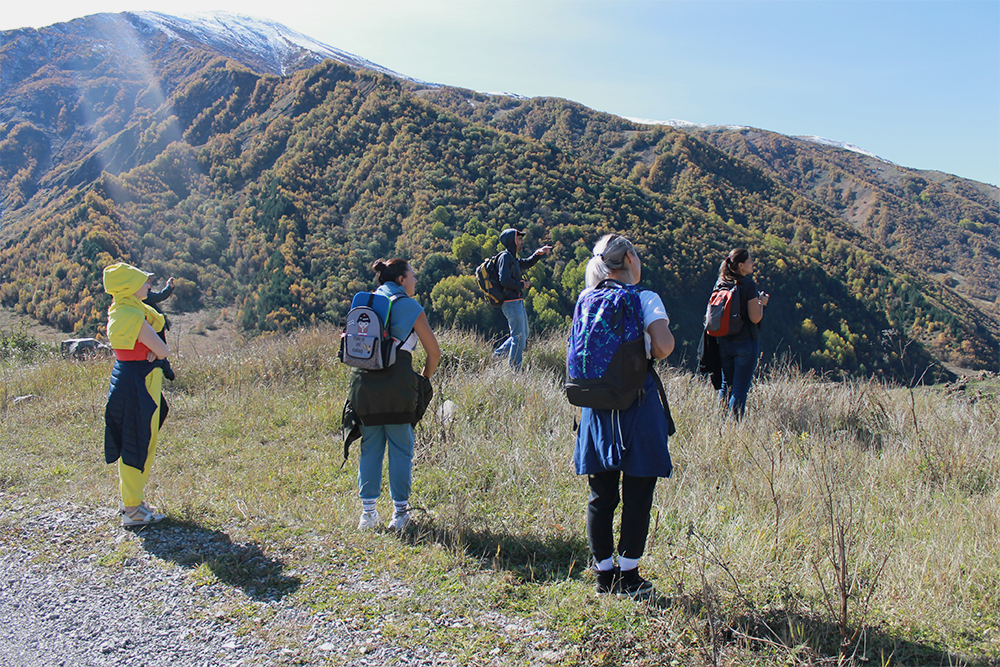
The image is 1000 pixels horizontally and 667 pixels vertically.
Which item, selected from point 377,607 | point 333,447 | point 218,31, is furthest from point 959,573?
point 218,31

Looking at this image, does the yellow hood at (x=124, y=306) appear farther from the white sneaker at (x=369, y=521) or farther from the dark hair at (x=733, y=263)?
the dark hair at (x=733, y=263)

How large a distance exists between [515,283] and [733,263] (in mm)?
1955

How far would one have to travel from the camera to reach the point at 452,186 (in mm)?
60844

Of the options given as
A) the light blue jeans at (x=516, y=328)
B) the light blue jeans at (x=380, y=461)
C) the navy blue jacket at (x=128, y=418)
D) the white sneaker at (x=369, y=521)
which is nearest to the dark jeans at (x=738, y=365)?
the light blue jeans at (x=516, y=328)

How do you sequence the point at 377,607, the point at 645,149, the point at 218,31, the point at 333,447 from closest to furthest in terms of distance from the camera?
the point at 377,607, the point at 333,447, the point at 645,149, the point at 218,31

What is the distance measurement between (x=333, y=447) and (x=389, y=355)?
2.05 metres

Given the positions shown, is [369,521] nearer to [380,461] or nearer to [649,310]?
[380,461]

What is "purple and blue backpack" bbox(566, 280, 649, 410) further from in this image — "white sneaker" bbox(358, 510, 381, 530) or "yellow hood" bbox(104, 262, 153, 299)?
"yellow hood" bbox(104, 262, 153, 299)

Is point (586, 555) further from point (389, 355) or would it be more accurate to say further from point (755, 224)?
point (755, 224)

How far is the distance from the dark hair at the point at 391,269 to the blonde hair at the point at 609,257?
3.55 feet

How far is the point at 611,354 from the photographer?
2.19m

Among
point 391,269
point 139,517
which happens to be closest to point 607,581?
point 391,269

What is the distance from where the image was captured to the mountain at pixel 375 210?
1940 inches

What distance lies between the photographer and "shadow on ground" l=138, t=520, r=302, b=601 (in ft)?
8.62
